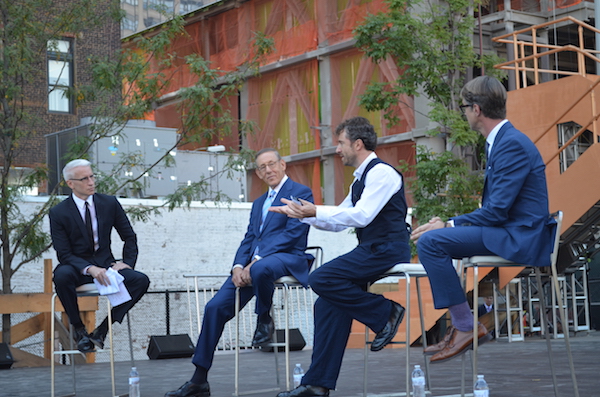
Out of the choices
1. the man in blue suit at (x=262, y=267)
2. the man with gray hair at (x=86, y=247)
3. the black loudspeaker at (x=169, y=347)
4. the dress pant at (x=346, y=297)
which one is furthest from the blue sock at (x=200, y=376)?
the black loudspeaker at (x=169, y=347)

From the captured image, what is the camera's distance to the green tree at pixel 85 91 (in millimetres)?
11211

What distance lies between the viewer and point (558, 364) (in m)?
7.47

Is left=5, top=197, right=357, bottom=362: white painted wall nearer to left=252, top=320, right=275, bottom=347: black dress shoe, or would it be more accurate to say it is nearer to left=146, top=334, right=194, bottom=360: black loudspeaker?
left=146, top=334, right=194, bottom=360: black loudspeaker

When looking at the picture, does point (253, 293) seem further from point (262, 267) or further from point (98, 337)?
point (98, 337)

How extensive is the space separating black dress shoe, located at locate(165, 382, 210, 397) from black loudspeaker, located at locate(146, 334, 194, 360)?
221 inches

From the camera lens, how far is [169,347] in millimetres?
11297

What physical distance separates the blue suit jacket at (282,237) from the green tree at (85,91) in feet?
17.5

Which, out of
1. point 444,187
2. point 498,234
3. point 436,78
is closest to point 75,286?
point 498,234

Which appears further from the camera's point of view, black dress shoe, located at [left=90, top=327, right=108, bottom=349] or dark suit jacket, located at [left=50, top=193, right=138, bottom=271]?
dark suit jacket, located at [left=50, top=193, right=138, bottom=271]

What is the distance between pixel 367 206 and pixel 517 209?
36.0 inches

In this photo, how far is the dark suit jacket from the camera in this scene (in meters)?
6.24

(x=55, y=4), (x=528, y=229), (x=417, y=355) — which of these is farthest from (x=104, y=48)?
(x=528, y=229)

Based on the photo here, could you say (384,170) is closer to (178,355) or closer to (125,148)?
(178,355)

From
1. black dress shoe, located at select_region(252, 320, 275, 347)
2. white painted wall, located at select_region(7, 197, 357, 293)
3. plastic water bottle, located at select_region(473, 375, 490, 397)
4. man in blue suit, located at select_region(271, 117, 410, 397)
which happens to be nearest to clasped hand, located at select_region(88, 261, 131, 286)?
Answer: black dress shoe, located at select_region(252, 320, 275, 347)
